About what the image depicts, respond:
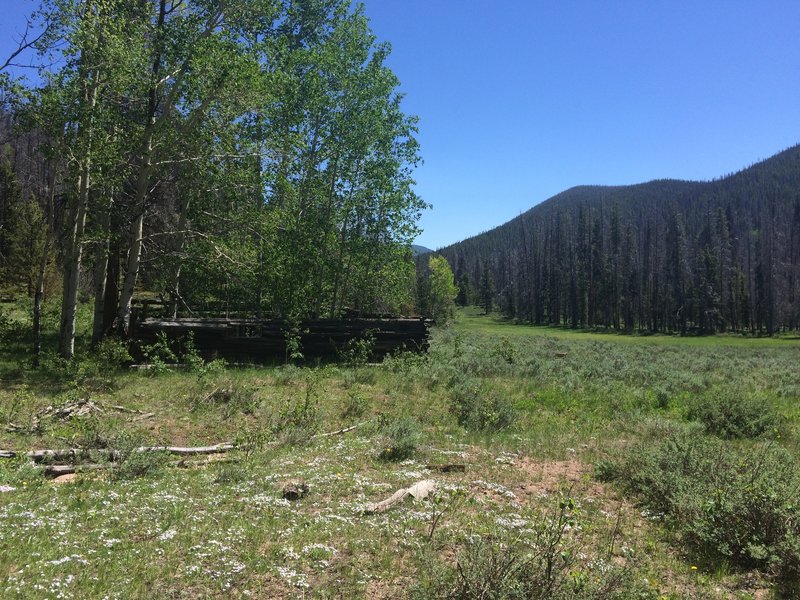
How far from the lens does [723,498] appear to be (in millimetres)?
5148

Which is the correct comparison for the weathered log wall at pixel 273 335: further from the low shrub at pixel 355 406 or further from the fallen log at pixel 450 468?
the fallen log at pixel 450 468

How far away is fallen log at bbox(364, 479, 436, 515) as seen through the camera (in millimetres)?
5520

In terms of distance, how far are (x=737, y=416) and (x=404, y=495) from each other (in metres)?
8.09

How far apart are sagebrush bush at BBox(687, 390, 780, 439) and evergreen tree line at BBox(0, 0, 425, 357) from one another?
12.8m

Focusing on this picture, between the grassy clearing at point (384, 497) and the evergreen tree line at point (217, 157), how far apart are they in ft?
16.4

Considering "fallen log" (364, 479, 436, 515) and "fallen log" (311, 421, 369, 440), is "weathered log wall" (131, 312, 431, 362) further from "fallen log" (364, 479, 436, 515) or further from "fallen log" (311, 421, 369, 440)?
"fallen log" (364, 479, 436, 515)

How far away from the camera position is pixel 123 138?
45.1ft

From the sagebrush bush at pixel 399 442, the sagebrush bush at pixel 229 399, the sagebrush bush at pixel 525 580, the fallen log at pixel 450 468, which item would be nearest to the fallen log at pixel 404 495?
the fallen log at pixel 450 468

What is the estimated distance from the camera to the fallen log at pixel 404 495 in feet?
18.1

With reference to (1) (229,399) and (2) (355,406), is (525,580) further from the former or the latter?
(1) (229,399)

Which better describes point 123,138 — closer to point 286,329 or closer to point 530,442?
point 286,329

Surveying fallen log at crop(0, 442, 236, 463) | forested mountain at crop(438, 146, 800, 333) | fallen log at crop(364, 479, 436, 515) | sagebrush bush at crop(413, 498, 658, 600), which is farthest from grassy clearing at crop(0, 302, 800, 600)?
forested mountain at crop(438, 146, 800, 333)

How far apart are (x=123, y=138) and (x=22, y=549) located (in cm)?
1231

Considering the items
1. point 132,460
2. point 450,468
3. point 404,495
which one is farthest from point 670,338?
point 132,460
